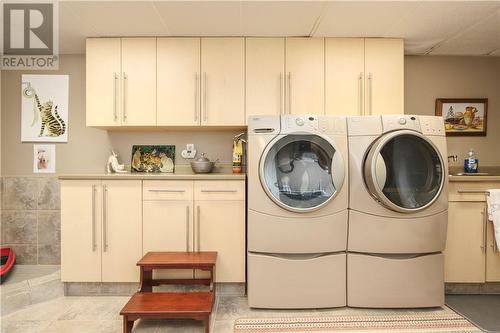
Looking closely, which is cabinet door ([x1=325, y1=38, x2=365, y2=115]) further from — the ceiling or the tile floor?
the tile floor

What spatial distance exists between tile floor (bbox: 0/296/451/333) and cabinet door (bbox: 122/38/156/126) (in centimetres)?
152

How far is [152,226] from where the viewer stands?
2486 mm

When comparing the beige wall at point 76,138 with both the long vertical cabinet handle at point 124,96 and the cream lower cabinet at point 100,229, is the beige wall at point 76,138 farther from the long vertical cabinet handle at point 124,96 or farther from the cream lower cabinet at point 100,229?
the cream lower cabinet at point 100,229

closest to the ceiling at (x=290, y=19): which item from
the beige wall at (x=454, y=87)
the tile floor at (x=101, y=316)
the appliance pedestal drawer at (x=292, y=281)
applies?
the beige wall at (x=454, y=87)

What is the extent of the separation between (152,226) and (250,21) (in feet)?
5.94

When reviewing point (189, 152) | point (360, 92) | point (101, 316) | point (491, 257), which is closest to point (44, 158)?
point (189, 152)

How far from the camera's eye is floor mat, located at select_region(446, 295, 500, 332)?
83.9 inches

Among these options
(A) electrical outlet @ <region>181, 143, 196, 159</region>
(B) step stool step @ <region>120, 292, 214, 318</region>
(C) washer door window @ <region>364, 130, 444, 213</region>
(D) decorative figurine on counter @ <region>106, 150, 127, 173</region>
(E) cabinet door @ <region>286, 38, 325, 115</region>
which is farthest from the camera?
(A) electrical outlet @ <region>181, 143, 196, 159</region>

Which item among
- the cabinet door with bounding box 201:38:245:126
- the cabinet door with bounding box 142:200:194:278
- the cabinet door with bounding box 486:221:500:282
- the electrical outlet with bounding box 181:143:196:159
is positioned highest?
the cabinet door with bounding box 201:38:245:126

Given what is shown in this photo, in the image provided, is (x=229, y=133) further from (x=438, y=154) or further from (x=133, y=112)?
(x=438, y=154)

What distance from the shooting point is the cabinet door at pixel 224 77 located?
107 inches

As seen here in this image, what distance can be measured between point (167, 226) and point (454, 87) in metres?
3.11

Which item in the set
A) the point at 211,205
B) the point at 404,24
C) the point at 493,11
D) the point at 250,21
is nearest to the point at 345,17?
the point at 404,24

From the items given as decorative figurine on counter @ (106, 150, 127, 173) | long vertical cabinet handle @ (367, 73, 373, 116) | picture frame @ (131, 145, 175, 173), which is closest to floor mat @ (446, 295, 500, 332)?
long vertical cabinet handle @ (367, 73, 373, 116)
